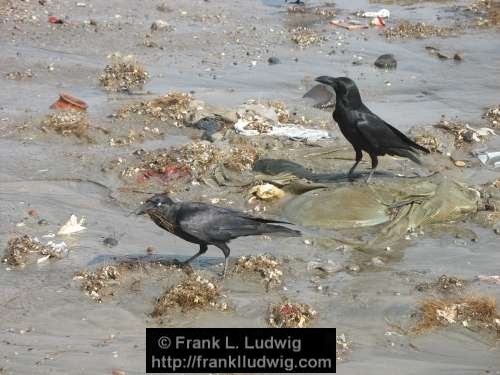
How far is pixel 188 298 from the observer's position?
20.2ft

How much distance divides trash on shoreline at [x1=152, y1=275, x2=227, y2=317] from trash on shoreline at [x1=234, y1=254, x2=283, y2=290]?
24.5 inches

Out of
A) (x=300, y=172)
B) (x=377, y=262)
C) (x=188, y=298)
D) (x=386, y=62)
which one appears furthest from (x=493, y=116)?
(x=188, y=298)

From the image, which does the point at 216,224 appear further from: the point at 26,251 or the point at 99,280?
the point at 26,251

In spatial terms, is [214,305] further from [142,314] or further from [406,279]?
[406,279]

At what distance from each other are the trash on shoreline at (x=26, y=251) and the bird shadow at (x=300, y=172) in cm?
274

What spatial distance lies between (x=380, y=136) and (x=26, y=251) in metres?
3.61

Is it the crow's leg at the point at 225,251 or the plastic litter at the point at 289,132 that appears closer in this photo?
the crow's leg at the point at 225,251

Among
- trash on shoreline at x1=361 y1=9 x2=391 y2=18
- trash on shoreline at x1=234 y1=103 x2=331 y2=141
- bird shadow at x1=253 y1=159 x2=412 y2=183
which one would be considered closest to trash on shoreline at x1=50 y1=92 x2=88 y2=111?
trash on shoreline at x1=234 y1=103 x2=331 y2=141

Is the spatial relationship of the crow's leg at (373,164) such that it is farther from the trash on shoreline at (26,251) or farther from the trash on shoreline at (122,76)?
the trash on shoreline at (122,76)

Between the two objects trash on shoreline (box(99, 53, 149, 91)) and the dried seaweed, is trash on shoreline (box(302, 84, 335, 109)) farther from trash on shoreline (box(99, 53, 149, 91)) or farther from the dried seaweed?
trash on shoreline (box(99, 53, 149, 91))

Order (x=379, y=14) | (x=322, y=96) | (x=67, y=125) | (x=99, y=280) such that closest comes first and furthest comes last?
(x=99, y=280) < (x=67, y=125) < (x=322, y=96) < (x=379, y=14)

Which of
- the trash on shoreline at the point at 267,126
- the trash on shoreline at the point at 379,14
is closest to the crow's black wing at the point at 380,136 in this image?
the trash on shoreline at the point at 267,126

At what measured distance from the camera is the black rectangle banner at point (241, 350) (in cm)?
532

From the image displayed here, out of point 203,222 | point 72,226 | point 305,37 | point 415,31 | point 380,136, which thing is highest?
point 380,136
